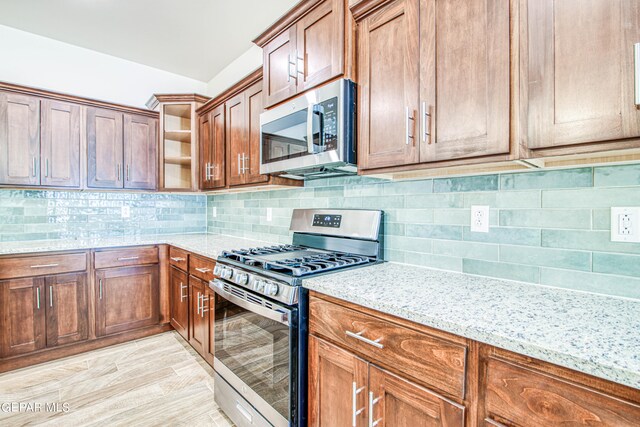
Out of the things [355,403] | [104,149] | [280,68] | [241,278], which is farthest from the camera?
[104,149]

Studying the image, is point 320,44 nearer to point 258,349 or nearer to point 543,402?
point 258,349

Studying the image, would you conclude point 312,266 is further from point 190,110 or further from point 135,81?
point 135,81

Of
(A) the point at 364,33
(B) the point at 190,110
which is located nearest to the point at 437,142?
(A) the point at 364,33

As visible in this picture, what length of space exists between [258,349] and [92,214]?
255 cm

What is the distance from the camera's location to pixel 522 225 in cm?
130

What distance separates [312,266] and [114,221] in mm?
2712

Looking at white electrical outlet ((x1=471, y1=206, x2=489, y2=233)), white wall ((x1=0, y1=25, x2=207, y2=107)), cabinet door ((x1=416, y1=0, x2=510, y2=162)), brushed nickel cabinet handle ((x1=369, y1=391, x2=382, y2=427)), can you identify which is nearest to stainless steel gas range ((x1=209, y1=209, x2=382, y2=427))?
brushed nickel cabinet handle ((x1=369, y1=391, x2=382, y2=427))

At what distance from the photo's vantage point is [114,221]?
320cm

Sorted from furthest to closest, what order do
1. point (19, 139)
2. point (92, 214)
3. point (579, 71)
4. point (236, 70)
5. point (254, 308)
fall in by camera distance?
point (236, 70) < point (92, 214) < point (19, 139) < point (254, 308) < point (579, 71)

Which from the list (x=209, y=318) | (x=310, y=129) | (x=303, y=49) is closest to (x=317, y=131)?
A: (x=310, y=129)

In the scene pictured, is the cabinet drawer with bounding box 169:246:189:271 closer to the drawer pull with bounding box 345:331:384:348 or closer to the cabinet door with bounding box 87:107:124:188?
the cabinet door with bounding box 87:107:124:188

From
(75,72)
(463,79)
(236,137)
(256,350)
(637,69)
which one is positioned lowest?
(256,350)

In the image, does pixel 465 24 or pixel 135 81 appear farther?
pixel 135 81

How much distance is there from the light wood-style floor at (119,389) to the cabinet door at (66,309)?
0.63 feet
